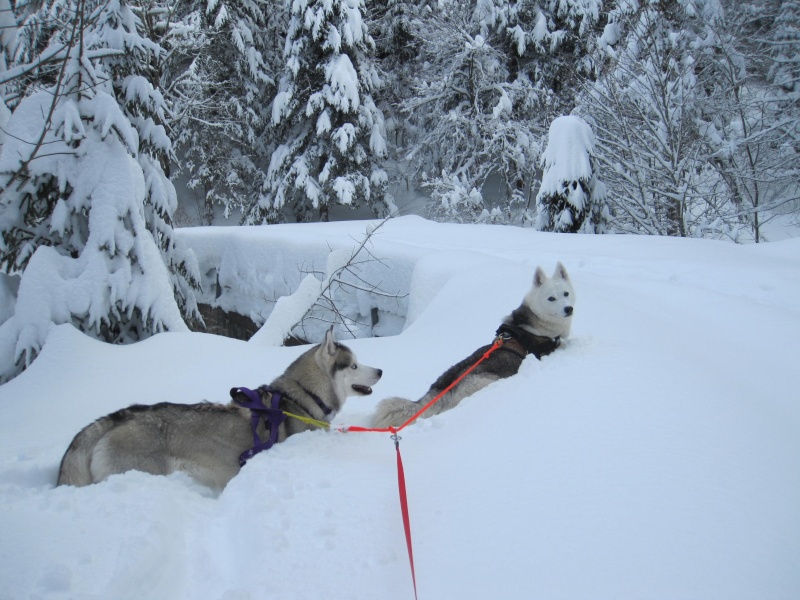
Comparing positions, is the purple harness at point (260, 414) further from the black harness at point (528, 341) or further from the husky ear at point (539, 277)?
the husky ear at point (539, 277)

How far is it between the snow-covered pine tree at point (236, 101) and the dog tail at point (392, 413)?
20343mm

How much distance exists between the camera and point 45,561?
1804 mm

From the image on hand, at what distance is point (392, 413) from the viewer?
371 centimetres

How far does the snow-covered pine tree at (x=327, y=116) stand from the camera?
19250 millimetres

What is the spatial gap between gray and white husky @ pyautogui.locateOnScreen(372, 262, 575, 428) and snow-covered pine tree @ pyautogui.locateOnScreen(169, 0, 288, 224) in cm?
1996

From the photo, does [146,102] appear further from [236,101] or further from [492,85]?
[236,101]

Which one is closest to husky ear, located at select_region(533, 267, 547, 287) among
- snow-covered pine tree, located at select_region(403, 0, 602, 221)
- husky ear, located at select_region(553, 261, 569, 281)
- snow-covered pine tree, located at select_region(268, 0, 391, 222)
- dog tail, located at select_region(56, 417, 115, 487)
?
husky ear, located at select_region(553, 261, 569, 281)

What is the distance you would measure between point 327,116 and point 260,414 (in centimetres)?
1850

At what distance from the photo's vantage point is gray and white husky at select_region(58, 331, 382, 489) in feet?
9.21

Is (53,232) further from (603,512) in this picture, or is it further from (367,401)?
(603,512)

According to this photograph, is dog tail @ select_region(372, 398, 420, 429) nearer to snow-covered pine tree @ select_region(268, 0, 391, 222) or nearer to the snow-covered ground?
the snow-covered ground

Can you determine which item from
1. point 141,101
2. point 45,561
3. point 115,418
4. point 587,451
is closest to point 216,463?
point 115,418

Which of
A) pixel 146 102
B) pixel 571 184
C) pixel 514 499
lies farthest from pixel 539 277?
pixel 146 102

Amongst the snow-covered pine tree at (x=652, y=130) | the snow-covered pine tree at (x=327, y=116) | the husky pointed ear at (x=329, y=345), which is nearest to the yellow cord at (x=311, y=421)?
the husky pointed ear at (x=329, y=345)
